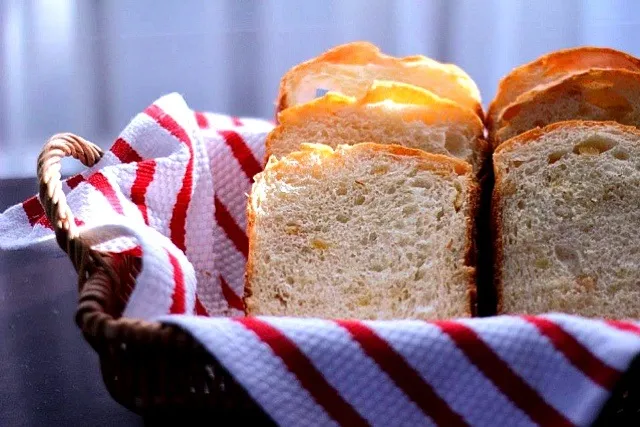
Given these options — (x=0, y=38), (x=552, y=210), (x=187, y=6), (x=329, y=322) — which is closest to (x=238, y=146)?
(x=552, y=210)

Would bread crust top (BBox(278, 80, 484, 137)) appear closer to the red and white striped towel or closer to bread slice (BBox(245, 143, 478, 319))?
bread slice (BBox(245, 143, 478, 319))

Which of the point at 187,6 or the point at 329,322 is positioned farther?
the point at 187,6

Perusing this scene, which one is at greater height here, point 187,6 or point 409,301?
point 187,6

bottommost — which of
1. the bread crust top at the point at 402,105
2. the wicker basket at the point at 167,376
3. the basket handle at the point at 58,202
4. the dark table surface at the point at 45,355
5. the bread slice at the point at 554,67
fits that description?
the dark table surface at the point at 45,355

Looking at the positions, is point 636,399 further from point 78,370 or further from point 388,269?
point 78,370

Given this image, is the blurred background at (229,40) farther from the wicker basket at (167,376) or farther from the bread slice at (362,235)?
the wicker basket at (167,376)

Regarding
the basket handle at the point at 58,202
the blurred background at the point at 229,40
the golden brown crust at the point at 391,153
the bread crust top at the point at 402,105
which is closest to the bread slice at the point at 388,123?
the bread crust top at the point at 402,105

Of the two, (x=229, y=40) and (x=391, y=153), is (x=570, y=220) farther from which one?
(x=229, y=40)
